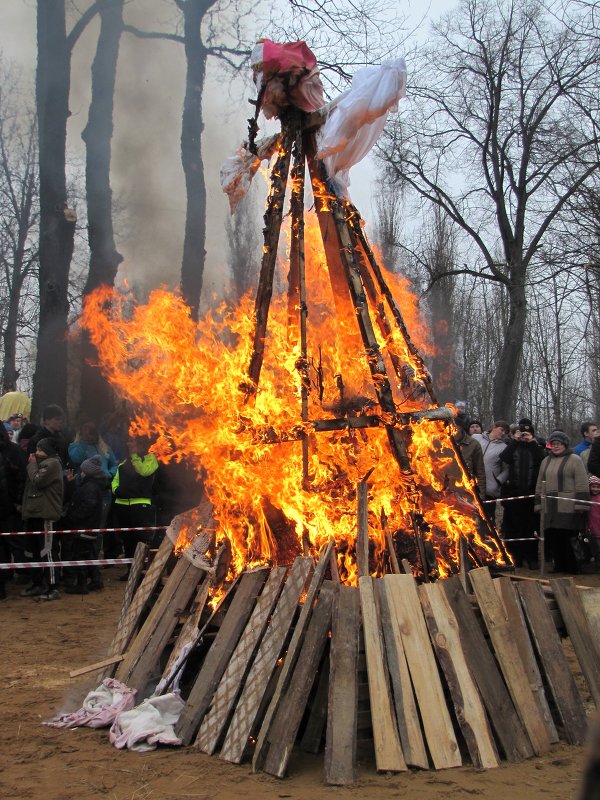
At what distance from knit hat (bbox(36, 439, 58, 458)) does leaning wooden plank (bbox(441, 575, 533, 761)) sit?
6.24 m

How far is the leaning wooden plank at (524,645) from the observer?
4359 millimetres

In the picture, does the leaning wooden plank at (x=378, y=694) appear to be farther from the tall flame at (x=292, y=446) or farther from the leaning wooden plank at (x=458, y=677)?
the tall flame at (x=292, y=446)

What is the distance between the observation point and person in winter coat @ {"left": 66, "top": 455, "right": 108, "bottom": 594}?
32.0ft

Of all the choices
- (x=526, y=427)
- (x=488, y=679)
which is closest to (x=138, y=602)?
(x=488, y=679)

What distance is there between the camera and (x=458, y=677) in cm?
430

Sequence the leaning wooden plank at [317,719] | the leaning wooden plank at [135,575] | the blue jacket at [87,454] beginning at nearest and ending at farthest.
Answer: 1. the leaning wooden plank at [317,719]
2. the leaning wooden plank at [135,575]
3. the blue jacket at [87,454]

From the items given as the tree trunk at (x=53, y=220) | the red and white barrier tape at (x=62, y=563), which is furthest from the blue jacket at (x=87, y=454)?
the tree trunk at (x=53, y=220)

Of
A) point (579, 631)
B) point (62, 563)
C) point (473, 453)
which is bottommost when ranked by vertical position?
point (62, 563)

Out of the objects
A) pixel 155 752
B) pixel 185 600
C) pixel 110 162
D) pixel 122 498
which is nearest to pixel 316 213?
pixel 185 600

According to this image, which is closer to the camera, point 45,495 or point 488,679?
point 488,679

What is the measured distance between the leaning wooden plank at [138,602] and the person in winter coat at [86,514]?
13.9 ft

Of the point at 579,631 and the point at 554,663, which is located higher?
the point at 579,631

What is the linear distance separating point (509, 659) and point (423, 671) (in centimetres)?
54

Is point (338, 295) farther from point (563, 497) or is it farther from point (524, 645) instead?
point (563, 497)
